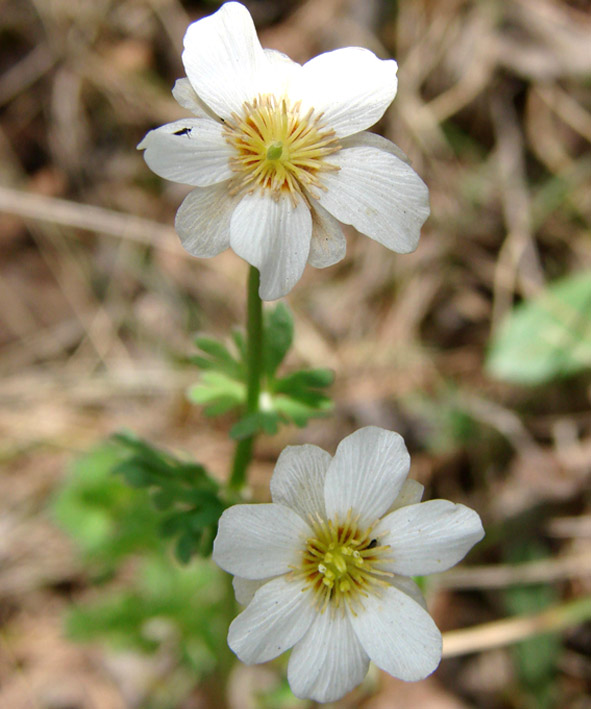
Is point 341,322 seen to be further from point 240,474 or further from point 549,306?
point 240,474

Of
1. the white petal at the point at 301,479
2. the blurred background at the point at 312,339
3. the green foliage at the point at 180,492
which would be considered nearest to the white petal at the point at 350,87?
the white petal at the point at 301,479

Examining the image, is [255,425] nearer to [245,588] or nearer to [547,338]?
[245,588]

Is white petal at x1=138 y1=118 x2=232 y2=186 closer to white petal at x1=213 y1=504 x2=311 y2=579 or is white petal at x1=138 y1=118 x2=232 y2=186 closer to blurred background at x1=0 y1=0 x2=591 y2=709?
white petal at x1=213 y1=504 x2=311 y2=579

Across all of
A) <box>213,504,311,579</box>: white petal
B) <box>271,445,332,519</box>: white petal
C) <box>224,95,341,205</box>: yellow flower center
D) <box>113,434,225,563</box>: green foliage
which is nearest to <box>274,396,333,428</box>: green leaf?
<box>113,434,225,563</box>: green foliage

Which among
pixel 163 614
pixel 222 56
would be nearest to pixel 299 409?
pixel 222 56

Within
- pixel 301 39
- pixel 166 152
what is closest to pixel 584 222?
pixel 301 39

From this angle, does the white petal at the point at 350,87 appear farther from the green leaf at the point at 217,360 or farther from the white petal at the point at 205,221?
the green leaf at the point at 217,360
